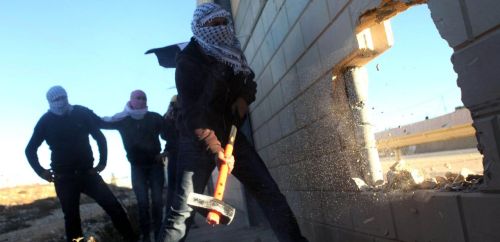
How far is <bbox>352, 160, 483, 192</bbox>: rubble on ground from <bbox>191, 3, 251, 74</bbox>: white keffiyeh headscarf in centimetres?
98

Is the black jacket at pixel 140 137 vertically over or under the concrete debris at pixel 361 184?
over

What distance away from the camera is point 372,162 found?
2.56 metres

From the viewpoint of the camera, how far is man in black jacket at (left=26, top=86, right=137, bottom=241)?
4551 millimetres

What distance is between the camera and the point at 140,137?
535 centimetres

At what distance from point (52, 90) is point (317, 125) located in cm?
291

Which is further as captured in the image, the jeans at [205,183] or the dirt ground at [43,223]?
the dirt ground at [43,223]

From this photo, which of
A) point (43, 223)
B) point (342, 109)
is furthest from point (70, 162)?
point (43, 223)

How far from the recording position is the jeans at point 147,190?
17.0 feet

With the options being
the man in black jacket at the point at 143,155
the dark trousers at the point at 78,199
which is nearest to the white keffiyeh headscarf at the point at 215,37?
the dark trousers at the point at 78,199

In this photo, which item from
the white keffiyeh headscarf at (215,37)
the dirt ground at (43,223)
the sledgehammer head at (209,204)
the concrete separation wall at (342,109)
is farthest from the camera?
the dirt ground at (43,223)

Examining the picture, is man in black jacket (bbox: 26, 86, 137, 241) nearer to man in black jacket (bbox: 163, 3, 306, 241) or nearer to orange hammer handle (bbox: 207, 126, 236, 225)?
man in black jacket (bbox: 163, 3, 306, 241)

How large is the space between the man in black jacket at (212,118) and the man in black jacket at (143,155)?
2365 millimetres

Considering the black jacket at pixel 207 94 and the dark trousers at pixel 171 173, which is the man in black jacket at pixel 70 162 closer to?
the dark trousers at pixel 171 173

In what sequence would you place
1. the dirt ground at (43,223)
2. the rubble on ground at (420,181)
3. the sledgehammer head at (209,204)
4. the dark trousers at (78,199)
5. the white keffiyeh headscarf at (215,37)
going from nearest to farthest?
1. the rubble on ground at (420,181)
2. the sledgehammer head at (209,204)
3. the white keffiyeh headscarf at (215,37)
4. the dark trousers at (78,199)
5. the dirt ground at (43,223)
